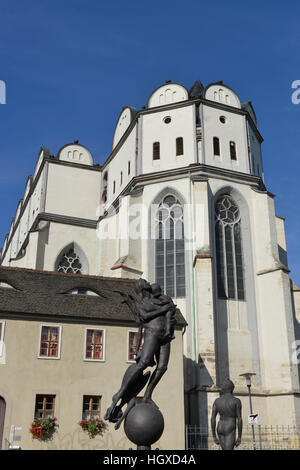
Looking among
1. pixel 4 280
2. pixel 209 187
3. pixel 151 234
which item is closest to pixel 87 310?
pixel 4 280

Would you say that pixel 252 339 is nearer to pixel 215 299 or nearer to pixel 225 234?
pixel 215 299

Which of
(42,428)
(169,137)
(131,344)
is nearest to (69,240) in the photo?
(169,137)

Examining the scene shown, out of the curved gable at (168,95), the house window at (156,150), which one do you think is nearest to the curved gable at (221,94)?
the curved gable at (168,95)

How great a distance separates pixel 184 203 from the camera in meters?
28.3

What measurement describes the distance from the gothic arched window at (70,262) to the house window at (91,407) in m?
15.3

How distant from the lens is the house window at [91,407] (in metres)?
17.2

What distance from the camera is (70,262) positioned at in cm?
3272

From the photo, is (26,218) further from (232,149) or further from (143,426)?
(143,426)

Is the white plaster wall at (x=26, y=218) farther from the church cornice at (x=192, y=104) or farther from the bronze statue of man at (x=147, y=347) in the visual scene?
the bronze statue of man at (x=147, y=347)

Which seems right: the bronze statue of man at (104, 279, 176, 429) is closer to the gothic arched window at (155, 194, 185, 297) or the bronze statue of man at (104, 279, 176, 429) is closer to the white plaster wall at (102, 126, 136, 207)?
the gothic arched window at (155, 194, 185, 297)

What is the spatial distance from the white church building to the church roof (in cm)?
540
